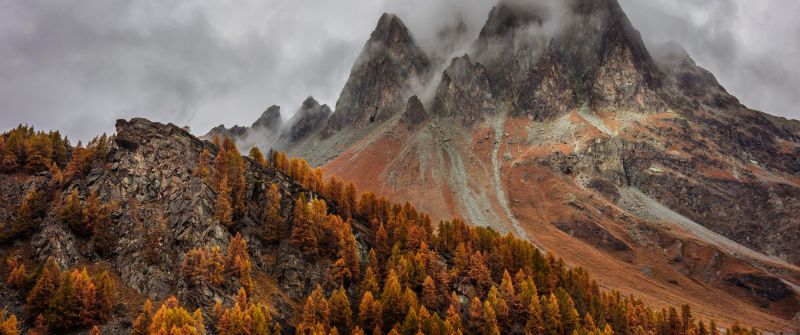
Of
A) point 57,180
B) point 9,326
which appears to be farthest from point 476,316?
point 57,180

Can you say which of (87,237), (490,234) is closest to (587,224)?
(490,234)

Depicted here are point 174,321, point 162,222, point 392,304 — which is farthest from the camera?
Answer: point 392,304

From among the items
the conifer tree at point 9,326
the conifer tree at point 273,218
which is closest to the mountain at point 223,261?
the conifer tree at point 9,326

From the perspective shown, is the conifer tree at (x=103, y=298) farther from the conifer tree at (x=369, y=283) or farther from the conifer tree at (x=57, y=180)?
the conifer tree at (x=369, y=283)

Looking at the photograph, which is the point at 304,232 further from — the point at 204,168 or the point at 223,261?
the point at 204,168

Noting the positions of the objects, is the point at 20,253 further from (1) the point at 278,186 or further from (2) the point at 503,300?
(2) the point at 503,300

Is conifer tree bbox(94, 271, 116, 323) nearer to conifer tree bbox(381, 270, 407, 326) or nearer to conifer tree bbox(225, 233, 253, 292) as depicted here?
conifer tree bbox(225, 233, 253, 292)

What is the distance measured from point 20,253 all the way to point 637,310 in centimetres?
11615

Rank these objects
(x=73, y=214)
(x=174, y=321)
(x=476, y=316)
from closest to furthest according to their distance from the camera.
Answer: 1. (x=174, y=321)
2. (x=73, y=214)
3. (x=476, y=316)

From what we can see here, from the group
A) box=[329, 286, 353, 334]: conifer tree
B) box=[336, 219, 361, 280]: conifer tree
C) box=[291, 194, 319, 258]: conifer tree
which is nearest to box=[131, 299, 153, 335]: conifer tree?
box=[329, 286, 353, 334]: conifer tree

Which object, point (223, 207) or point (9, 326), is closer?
point (9, 326)

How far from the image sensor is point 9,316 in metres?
67.1

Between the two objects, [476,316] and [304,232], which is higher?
[304,232]

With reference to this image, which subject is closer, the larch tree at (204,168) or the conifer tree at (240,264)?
the conifer tree at (240,264)
